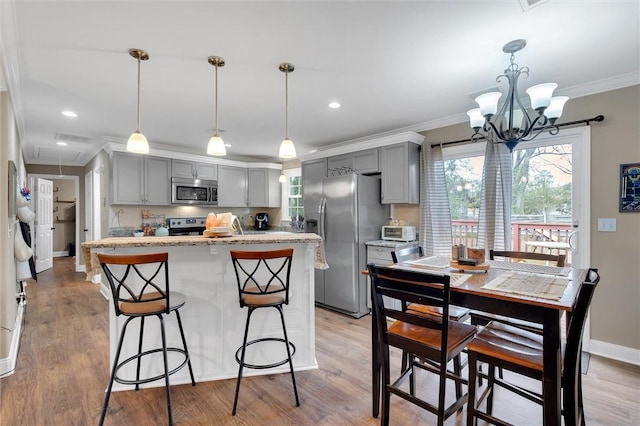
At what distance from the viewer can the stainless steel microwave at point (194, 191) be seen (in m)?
5.01

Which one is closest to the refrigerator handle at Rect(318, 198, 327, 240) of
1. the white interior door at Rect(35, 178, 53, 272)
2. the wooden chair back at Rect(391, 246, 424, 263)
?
the wooden chair back at Rect(391, 246, 424, 263)

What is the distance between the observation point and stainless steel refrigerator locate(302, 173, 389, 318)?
3.89m

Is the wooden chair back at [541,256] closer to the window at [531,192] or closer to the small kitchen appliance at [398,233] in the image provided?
the window at [531,192]

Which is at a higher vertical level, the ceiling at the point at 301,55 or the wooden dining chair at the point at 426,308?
the ceiling at the point at 301,55

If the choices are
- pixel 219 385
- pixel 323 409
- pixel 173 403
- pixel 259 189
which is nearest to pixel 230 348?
pixel 219 385

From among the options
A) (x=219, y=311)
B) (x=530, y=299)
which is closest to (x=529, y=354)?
(x=530, y=299)

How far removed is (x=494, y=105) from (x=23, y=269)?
4.47 metres

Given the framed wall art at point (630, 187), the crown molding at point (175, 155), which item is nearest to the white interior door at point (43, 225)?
the crown molding at point (175, 155)

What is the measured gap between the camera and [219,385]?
2301 millimetres

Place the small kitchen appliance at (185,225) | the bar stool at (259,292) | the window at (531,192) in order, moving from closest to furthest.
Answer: the bar stool at (259,292) → the window at (531,192) → the small kitchen appliance at (185,225)

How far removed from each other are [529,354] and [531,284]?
355mm

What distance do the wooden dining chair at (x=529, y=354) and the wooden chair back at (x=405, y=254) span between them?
77cm

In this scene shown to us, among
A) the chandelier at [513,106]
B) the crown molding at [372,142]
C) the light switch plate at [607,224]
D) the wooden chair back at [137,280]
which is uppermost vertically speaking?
the crown molding at [372,142]

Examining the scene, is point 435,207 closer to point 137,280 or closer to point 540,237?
point 540,237
